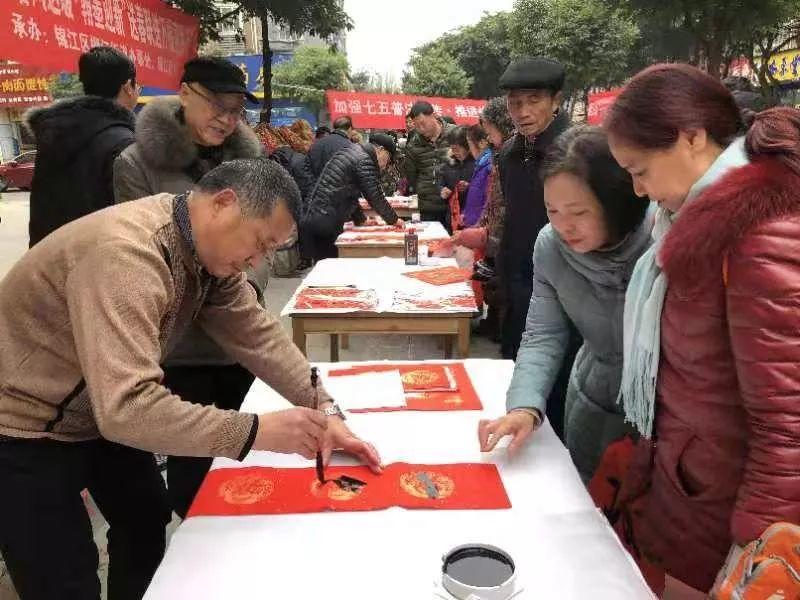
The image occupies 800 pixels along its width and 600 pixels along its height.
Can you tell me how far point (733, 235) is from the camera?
857mm

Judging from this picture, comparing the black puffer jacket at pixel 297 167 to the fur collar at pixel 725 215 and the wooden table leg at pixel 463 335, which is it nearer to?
the wooden table leg at pixel 463 335

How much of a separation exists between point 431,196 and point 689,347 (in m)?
5.04

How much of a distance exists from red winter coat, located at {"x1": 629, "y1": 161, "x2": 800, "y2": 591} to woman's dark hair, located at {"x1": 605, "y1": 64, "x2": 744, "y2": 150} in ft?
0.45

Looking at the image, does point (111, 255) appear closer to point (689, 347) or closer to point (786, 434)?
point (689, 347)

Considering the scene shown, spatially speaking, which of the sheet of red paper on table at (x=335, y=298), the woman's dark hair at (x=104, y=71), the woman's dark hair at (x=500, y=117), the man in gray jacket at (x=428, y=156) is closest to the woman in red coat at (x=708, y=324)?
the sheet of red paper on table at (x=335, y=298)

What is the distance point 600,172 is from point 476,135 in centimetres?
311

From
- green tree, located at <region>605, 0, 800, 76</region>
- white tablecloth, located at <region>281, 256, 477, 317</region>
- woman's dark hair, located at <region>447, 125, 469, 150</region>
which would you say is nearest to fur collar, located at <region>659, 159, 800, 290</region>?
white tablecloth, located at <region>281, 256, 477, 317</region>

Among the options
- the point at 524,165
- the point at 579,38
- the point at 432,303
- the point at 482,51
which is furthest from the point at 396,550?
the point at 482,51

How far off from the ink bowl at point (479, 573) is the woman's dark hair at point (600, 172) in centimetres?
75

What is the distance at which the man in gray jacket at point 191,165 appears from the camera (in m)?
1.82

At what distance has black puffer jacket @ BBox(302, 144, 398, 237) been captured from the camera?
448 centimetres

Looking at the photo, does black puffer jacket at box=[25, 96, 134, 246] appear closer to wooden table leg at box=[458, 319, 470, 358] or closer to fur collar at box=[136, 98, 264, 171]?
fur collar at box=[136, 98, 264, 171]

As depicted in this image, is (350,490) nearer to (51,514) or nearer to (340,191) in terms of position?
(51,514)

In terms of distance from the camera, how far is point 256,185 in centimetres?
110
